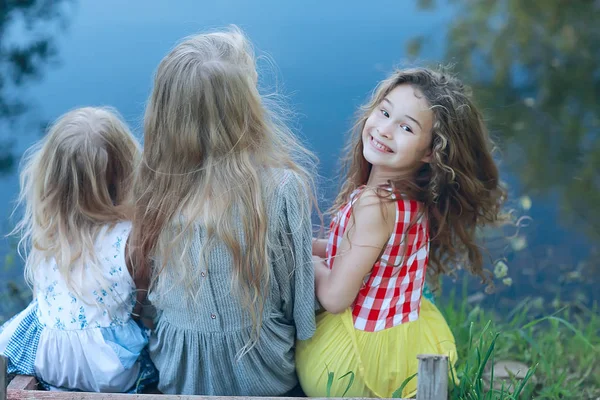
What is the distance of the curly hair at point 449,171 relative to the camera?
2.03 meters

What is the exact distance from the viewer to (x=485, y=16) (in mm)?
4180

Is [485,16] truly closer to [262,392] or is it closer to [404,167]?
[404,167]

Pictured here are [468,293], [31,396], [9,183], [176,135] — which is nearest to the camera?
[31,396]

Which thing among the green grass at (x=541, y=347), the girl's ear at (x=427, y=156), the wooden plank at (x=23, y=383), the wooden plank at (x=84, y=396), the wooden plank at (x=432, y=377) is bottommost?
the green grass at (x=541, y=347)

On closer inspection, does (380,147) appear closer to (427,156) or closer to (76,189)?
(427,156)

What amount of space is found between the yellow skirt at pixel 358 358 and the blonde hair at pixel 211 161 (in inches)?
8.4

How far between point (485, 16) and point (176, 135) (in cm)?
275

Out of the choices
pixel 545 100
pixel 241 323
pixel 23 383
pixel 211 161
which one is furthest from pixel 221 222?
pixel 545 100

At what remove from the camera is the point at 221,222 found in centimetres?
189

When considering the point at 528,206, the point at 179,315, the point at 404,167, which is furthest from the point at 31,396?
the point at 528,206

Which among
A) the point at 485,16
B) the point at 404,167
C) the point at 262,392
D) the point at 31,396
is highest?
the point at 485,16

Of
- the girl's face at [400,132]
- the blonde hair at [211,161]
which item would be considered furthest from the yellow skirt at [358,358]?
the girl's face at [400,132]

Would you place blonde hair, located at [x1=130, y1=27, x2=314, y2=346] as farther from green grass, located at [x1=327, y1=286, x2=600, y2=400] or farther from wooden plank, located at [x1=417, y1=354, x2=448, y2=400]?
green grass, located at [x1=327, y1=286, x2=600, y2=400]

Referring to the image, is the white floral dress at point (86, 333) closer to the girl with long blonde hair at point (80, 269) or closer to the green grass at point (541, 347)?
the girl with long blonde hair at point (80, 269)
